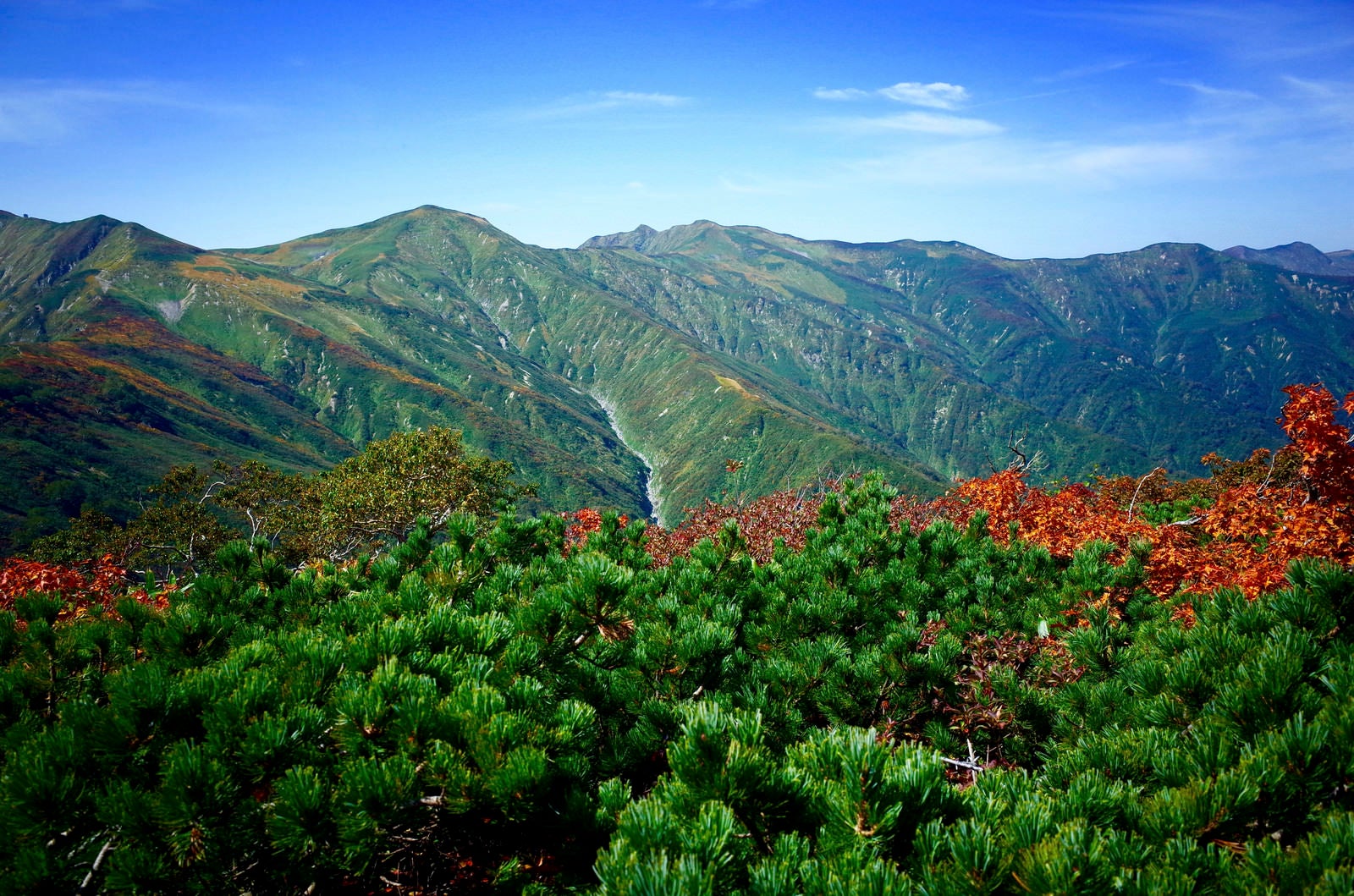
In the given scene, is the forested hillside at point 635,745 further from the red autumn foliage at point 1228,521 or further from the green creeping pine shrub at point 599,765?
the red autumn foliage at point 1228,521

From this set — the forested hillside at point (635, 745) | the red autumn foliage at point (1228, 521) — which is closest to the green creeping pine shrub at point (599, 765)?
the forested hillside at point (635, 745)

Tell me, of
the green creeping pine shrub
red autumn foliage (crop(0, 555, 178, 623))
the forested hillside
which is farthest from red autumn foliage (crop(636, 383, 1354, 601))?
red autumn foliage (crop(0, 555, 178, 623))

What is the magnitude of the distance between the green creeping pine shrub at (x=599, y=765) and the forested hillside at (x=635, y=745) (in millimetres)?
16

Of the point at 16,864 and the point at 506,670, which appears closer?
the point at 16,864

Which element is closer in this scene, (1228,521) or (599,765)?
(599,765)

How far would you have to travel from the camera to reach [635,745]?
4262 millimetres

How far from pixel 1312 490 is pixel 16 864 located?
41.5 ft

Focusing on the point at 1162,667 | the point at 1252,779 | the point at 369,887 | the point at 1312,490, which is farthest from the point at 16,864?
the point at 1312,490

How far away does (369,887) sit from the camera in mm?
3539

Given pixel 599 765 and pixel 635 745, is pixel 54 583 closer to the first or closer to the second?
pixel 599 765

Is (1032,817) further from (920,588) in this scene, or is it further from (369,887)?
(920,588)

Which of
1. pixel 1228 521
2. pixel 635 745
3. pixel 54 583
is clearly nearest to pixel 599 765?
pixel 635 745

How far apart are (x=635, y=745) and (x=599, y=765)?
24 centimetres

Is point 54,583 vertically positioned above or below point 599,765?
below
